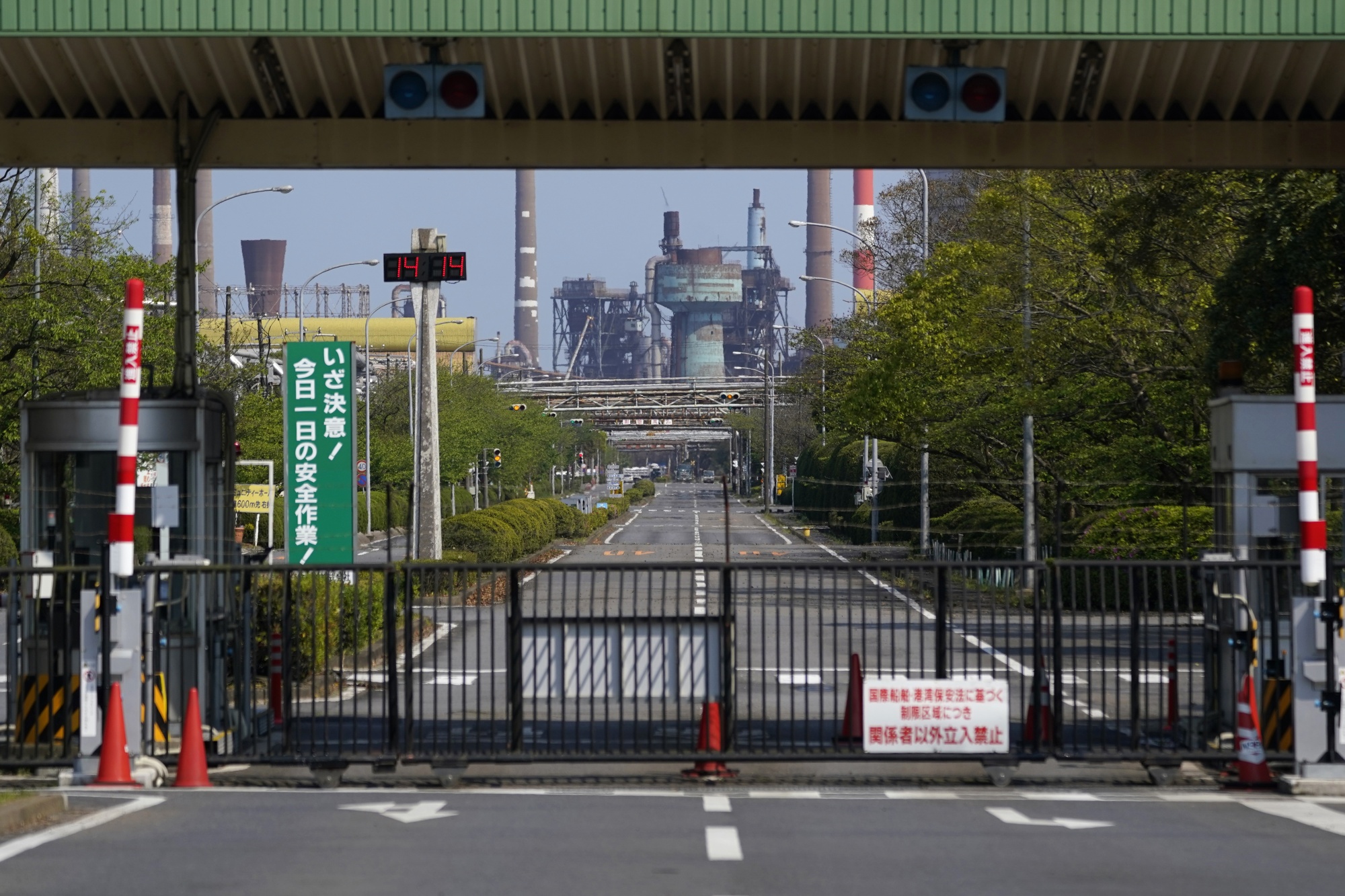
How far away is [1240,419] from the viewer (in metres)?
14.4

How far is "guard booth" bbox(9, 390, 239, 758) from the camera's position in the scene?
13.4 meters

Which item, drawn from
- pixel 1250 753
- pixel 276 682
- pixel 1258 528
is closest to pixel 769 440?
pixel 1258 528

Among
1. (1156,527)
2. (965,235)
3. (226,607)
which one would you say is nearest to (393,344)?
(965,235)

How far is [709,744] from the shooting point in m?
13.6

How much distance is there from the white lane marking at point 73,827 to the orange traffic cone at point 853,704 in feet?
17.4

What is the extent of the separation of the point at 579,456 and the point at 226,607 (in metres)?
174

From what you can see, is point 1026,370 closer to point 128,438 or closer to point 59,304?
point 59,304

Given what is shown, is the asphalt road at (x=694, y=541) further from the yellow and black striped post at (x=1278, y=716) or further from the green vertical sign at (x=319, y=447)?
the yellow and black striped post at (x=1278, y=716)

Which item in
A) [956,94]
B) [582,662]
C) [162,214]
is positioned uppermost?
[162,214]

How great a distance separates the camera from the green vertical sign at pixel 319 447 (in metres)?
24.9

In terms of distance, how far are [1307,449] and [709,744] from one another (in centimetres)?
512

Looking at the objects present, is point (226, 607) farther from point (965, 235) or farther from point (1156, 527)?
point (965, 235)

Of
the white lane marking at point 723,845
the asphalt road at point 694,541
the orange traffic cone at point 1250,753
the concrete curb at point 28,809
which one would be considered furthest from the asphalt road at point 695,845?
the asphalt road at point 694,541

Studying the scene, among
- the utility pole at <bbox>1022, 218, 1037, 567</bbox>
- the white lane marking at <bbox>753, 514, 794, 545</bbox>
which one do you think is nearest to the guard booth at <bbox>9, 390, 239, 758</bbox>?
the utility pole at <bbox>1022, 218, 1037, 567</bbox>
